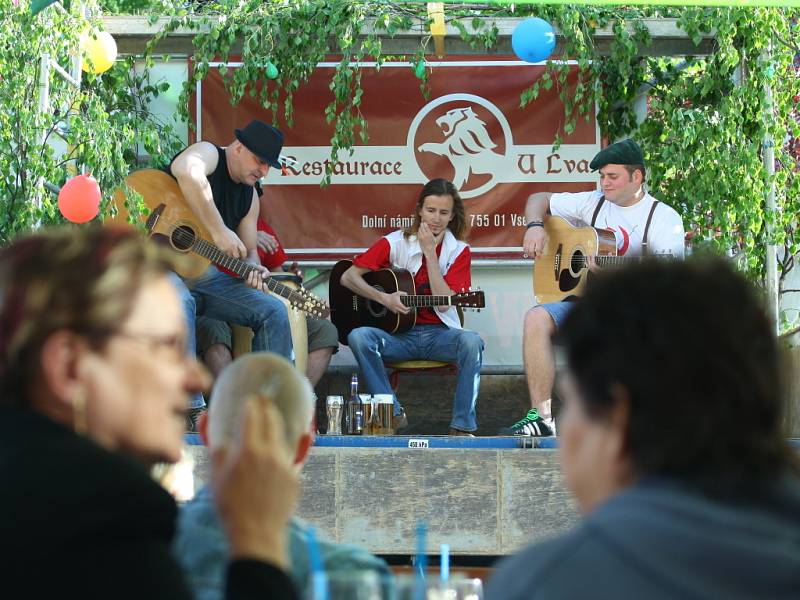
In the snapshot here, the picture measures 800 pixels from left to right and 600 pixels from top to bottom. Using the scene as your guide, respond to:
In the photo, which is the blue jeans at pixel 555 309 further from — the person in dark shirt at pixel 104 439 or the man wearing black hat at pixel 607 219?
the person in dark shirt at pixel 104 439

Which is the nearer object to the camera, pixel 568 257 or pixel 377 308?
pixel 568 257

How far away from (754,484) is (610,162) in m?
5.53

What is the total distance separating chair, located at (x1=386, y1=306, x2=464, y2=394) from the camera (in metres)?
6.89

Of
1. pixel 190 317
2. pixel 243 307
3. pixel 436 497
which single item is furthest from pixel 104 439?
pixel 243 307

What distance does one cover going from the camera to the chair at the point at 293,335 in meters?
6.72

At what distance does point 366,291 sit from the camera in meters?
7.01

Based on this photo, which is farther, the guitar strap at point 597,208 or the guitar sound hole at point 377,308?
the guitar sound hole at point 377,308

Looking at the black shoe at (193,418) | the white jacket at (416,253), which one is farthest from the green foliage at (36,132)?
the white jacket at (416,253)

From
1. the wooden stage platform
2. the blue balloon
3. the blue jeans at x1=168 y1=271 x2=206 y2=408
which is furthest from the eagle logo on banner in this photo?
the wooden stage platform

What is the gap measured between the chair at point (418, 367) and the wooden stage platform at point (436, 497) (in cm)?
123

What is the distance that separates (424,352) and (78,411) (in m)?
5.26

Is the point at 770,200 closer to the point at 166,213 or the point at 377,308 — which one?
the point at 377,308

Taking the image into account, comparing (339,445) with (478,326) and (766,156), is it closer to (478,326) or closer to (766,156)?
(478,326)

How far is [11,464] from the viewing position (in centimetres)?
149
